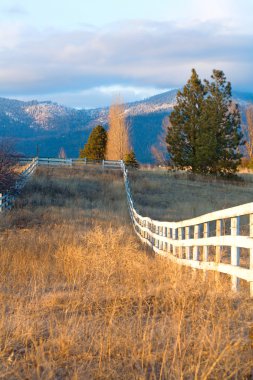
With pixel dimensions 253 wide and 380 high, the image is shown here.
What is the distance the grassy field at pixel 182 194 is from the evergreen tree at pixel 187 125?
6.36 feet

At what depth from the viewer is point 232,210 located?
6.19 m

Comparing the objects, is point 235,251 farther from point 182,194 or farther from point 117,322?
point 182,194

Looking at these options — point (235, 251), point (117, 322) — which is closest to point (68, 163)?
point (235, 251)

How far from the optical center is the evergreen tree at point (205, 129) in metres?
46.3

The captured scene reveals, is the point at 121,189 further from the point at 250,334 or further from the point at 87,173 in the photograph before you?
the point at 250,334

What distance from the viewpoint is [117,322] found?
17.7 feet

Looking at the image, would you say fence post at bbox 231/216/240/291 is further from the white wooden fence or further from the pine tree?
the pine tree

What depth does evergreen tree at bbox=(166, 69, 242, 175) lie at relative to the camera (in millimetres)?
46281

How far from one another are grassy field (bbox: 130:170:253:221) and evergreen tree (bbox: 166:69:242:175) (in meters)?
1.64

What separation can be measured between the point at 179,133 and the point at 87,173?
9.46m

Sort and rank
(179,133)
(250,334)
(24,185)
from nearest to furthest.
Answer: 1. (250,334)
2. (24,185)
3. (179,133)

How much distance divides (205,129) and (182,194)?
818 cm

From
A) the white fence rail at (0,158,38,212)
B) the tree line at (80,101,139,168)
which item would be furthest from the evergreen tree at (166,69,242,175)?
the tree line at (80,101,139,168)

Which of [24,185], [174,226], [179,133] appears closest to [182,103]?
[179,133]
